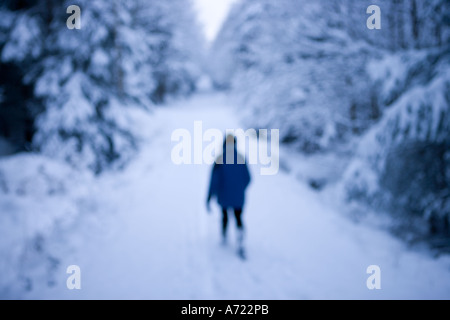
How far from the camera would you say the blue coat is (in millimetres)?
3814

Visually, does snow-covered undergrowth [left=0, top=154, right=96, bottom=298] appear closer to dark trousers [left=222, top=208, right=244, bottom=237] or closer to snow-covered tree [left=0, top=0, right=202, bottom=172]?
→ snow-covered tree [left=0, top=0, right=202, bottom=172]

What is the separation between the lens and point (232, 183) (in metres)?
3.82

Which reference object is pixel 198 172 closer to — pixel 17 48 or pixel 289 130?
pixel 289 130

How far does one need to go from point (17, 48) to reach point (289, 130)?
10.6 meters

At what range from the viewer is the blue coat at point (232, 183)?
12.5 feet

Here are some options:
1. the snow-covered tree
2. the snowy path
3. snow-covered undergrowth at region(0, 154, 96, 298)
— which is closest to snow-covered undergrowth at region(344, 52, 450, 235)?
the snowy path

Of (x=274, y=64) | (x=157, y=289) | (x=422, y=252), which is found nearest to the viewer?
(x=157, y=289)

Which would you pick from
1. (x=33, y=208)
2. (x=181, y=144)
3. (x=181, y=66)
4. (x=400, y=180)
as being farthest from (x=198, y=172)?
(x=181, y=66)

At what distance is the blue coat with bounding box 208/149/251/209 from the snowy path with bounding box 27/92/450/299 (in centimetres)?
110

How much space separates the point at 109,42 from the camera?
340 inches

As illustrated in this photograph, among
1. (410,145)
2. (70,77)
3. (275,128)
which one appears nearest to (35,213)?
(70,77)

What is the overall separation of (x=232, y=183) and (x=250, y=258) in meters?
1.49

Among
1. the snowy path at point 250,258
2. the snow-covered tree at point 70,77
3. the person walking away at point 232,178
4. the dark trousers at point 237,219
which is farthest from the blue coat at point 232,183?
the snow-covered tree at point 70,77

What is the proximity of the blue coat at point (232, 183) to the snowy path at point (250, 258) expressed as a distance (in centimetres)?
110
